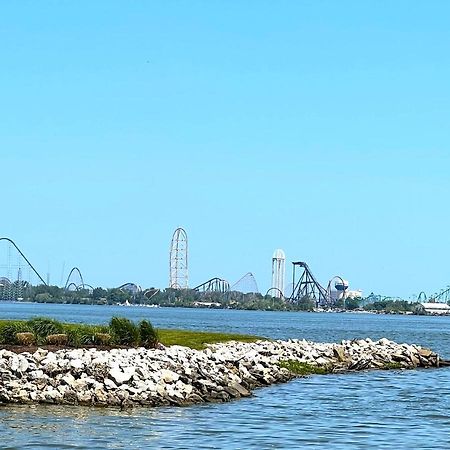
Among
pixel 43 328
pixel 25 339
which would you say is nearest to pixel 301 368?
pixel 43 328

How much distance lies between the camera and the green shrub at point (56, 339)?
35781 millimetres

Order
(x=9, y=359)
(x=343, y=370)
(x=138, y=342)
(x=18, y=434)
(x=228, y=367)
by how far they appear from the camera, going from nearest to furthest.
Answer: (x=18, y=434) < (x=9, y=359) < (x=228, y=367) < (x=138, y=342) < (x=343, y=370)

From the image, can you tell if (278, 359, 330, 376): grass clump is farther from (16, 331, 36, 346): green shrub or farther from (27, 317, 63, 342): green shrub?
(16, 331, 36, 346): green shrub

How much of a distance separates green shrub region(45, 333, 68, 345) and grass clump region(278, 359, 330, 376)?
32.2ft

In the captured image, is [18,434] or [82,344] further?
[82,344]

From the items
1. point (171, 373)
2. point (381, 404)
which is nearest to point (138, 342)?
point (171, 373)

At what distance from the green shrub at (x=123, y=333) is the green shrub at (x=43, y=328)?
201 centimetres

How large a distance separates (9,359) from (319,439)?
10.1 metres

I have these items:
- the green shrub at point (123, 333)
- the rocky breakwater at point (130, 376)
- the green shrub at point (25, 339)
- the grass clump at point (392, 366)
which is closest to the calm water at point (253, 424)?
the rocky breakwater at point (130, 376)

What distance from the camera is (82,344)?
36.7m

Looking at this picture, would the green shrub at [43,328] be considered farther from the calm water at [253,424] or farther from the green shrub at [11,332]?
the calm water at [253,424]

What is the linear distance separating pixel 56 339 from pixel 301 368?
11315 mm

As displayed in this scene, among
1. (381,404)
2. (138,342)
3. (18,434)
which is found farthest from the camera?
(138,342)

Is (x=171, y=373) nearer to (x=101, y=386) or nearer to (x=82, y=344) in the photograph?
(x=101, y=386)
